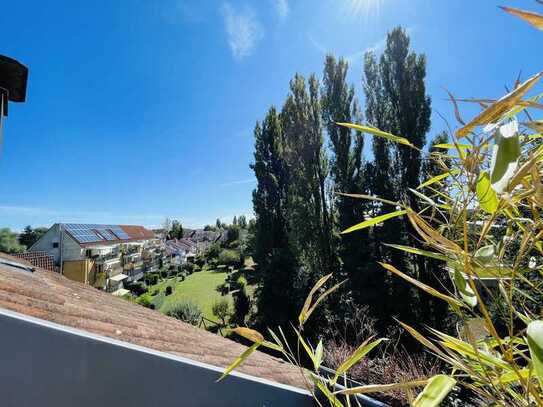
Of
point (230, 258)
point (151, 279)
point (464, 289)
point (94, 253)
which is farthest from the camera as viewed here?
point (230, 258)

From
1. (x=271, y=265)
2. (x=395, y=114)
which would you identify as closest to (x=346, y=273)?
A: (x=271, y=265)

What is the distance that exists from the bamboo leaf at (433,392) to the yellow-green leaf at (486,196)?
264 mm

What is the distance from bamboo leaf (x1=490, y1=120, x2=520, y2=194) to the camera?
0.26 m

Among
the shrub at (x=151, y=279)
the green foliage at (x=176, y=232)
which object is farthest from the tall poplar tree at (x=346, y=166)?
the green foliage at (x=176, y=232)

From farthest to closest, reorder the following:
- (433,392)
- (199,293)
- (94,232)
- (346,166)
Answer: (94,232) < (199,293) < (346,166) < (433,392)

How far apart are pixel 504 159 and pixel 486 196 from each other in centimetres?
13

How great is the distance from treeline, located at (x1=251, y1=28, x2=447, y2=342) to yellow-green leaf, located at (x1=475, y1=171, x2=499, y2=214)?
9.21 m

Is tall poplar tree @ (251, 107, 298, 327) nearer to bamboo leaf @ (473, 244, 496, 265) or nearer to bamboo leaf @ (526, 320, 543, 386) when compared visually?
bamboo leaf @ (473, 244, 496, 265)

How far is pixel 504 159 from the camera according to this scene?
269 mm

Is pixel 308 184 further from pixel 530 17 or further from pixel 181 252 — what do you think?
pixel 181 252

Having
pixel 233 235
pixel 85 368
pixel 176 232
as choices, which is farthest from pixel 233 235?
pixel 85 368

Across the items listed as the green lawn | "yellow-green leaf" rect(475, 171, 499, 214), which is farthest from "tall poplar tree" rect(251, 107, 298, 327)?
"yellow-green leaf" rect(475, 171, 499, 214)

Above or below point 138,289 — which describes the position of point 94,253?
above

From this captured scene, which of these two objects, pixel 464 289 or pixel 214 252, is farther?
pixel 214 252
